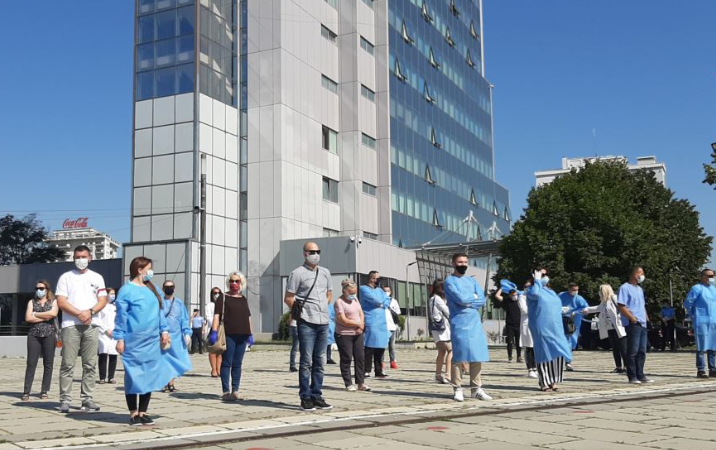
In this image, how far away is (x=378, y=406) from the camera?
392 inches

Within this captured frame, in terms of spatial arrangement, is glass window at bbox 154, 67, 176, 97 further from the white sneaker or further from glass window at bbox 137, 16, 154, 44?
the white sneaker

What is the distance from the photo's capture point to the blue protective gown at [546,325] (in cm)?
1212

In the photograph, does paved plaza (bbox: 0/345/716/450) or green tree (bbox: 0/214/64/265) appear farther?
green tree (bbox: 0/214/64/265)

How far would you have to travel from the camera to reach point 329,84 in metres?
52.4

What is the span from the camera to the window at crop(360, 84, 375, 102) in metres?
54.1

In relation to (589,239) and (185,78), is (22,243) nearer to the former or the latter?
(185,78)

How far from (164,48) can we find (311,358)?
39913 mm

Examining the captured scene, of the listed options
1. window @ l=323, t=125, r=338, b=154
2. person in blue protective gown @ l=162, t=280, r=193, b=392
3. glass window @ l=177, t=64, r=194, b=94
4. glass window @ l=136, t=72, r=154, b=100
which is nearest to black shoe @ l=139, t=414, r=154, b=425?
person in blue protective gown @ l=162, t=280, r=193, b=392

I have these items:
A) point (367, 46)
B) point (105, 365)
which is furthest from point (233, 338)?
point (367, 46)

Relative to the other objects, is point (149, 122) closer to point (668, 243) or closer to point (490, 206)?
point (668, 243)

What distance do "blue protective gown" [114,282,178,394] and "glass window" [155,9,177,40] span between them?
4019 cm

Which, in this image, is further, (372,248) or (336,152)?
(336,152)

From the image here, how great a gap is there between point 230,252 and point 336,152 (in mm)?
10381

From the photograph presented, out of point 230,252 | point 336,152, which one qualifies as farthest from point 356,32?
point 230,252
